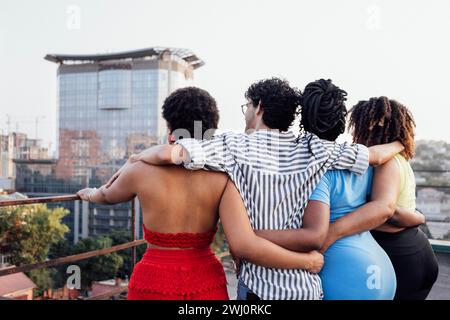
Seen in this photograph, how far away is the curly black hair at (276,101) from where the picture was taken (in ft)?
5.20

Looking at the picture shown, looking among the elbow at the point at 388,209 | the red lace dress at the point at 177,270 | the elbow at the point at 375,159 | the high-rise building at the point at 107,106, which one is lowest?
the red lace dress at the point at 177,270

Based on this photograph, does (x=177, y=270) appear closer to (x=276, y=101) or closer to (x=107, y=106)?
(x=276, y=101)

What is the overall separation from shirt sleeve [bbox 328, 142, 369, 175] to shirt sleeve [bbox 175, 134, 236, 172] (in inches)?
14.7

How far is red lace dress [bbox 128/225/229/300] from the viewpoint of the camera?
154 cm

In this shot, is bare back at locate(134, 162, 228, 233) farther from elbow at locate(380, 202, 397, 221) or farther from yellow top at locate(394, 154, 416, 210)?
yellow top at locate(394, 154, 416, 210)

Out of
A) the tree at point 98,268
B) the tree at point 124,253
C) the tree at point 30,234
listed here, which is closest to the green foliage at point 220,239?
the tree at point 124,253

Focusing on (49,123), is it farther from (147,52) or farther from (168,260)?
(168,260)

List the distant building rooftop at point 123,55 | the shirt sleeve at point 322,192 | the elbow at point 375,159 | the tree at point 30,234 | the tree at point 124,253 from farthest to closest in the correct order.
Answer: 1. the distant building rooftop at point 123,55
2. the tree at point 124,253
3. the tree at point 30,234
4. the elbow at point 375,159
5. the shirt sleeve at point 322,192

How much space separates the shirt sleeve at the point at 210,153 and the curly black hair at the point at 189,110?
0.10m

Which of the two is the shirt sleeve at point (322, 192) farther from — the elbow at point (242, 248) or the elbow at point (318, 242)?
the elbow at point (242, 248)

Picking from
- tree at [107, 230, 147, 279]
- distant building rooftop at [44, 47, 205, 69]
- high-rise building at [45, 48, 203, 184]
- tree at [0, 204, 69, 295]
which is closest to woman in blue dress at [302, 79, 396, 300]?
tree at [107, 230, 147, 279]

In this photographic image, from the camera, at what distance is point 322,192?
1.54 m

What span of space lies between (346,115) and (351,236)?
46cm
